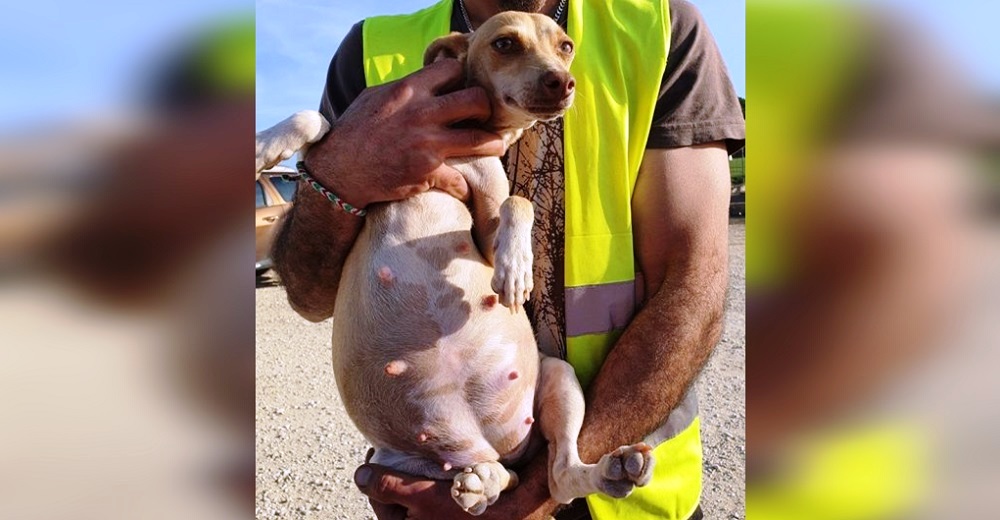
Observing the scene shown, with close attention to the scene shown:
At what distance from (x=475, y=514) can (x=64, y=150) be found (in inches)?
44.0

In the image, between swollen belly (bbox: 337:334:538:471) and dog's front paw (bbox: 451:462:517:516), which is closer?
dog's front paw (bbox: 451:462:517:516)

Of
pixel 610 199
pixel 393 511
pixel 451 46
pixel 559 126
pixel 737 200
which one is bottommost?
pixel 393 511

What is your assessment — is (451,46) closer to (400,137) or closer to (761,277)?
(400,137)

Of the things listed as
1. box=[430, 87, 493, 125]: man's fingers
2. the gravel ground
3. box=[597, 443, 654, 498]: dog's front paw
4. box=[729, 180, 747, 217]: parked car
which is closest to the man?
box=[430, 87, 493, 125]: man's fingers

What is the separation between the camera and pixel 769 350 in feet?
5.20

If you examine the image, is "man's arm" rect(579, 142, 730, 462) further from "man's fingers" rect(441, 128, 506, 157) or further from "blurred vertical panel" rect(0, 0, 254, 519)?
"blurred vertical panel" rect(0, 0, 254, 519)

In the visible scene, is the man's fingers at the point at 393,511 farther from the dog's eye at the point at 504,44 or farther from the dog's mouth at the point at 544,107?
the dog's eye at the point at 504,44

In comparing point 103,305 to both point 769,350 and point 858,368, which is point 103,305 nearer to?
point 769,350

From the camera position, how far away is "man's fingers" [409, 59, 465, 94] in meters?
1.65

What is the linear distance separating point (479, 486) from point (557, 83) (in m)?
0.93

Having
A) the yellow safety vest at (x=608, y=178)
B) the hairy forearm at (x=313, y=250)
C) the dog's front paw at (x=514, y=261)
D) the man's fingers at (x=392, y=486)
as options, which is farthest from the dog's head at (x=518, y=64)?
the man's fingers at (x=392, y=486)

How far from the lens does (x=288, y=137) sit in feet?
5.12

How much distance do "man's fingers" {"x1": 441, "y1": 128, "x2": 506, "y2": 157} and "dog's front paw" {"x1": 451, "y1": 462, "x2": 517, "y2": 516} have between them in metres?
0.76

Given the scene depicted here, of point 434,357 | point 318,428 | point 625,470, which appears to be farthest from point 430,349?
point 318,428
